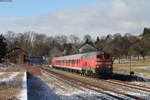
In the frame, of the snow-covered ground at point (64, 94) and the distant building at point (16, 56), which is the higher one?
the distant building at point (16, 56)

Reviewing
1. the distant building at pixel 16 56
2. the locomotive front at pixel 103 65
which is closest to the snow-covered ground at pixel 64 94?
the locomotive front at pixel 103 65

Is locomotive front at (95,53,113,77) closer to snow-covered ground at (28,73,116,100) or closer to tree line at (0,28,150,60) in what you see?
snow-covered ground at (28,73,116,100)

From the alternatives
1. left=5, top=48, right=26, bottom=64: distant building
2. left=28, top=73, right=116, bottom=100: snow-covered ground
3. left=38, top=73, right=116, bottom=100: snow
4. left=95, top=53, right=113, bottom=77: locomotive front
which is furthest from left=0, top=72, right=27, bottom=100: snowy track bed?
left=5, top=48, right=26, bottom=64: distant building

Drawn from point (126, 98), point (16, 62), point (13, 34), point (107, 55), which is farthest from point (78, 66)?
point (13, 34)

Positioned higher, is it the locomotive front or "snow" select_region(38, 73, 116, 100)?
the locomotive front

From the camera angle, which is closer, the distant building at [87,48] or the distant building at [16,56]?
the distant building at [16,56]

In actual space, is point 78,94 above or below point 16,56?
below

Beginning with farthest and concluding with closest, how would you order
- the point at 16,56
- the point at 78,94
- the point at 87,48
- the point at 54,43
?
the point at 54,43 < the point at 87,48 < the point at 16,56 < the point at 78,94

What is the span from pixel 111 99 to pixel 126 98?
892mm

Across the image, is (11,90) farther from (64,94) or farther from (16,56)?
(16,56)

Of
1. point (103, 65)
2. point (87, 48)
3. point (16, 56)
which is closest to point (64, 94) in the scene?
point (103, 65)

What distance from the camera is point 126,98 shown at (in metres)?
13.3

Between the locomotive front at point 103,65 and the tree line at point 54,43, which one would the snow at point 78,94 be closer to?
the locomotive front at point 103,65

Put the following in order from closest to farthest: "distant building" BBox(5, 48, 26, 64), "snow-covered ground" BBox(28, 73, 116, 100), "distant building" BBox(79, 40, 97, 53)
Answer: "snow-covered ground" BBox(28, 73, 116, 100) → "distant building" BBox(5, 48, 26, 64) → "distant building" BBox(79, 40, 97, 53)
